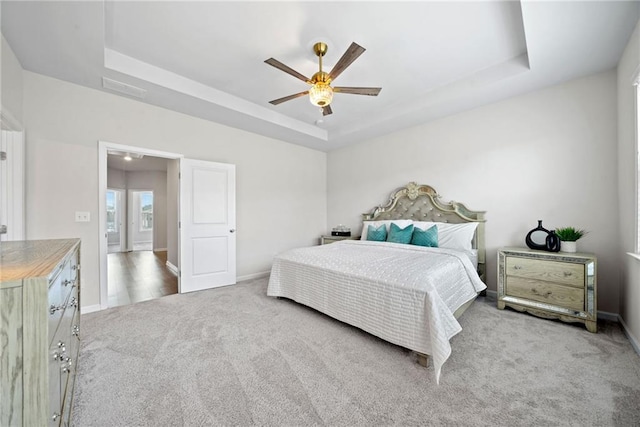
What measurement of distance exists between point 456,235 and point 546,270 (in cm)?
97

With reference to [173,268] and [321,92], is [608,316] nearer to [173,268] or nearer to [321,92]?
[321,92]

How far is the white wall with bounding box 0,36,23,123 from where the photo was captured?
2.13 m

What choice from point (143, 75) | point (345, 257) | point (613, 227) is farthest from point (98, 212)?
point (613, 227)

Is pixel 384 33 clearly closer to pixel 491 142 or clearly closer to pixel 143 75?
pixel 491 142

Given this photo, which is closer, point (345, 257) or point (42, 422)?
point (42, 422)

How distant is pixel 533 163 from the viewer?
10.2 feet

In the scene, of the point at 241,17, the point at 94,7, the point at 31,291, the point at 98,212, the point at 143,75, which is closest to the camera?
the point at 31,291

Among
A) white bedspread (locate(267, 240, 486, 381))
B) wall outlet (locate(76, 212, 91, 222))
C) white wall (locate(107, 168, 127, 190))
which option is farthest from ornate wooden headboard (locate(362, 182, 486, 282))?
white wall (locate(107, 168, 127, 190))

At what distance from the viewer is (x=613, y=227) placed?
2660 mm

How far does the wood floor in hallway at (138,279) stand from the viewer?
3506mm

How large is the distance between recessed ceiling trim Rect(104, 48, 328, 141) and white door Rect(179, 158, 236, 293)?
958mm

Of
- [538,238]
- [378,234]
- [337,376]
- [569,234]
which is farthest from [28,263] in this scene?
[538,238]

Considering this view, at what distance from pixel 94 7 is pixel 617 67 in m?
4.84

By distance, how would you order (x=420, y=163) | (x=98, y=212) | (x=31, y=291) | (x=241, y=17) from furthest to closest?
(x=420, y=163) → (x=98, y=212) → (x=241, y=17) → (x=31, y=291)
